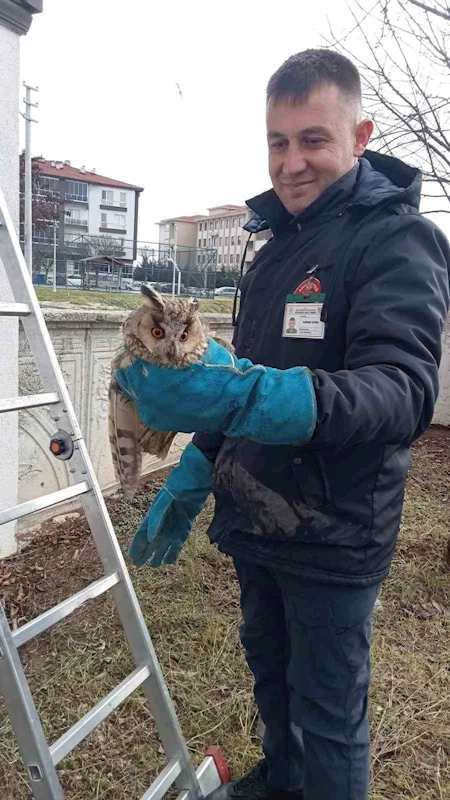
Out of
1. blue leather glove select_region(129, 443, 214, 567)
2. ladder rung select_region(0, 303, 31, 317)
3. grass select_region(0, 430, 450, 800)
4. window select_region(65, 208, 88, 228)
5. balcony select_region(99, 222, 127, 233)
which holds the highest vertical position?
window select_region(65, 208, 88, 228)

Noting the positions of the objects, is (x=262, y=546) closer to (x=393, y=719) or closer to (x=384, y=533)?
(x=384, y=533)

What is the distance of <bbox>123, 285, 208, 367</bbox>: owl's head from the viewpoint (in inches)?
45.2

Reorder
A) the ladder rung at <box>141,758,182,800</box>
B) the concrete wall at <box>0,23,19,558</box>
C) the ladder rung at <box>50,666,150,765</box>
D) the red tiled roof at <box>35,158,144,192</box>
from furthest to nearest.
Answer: the red tiled roof at <box>35,158,144,192</box> < the concrete wall at <box>0,23,19,558</box> < the ladder rung at <box>141,758,182,800</box> < the ladder rung at <box>50,666,150,765</box>

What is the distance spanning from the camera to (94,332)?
3.72 meters

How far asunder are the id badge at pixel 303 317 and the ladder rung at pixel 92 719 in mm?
1138

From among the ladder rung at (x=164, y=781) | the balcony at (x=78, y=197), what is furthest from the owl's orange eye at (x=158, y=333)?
the balcony at (x=78, y=197)

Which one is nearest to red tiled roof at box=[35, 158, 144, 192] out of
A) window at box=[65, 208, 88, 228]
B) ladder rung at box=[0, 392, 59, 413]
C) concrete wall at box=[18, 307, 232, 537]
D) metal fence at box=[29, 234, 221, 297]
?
window at box=[65, 208, 88, 228]

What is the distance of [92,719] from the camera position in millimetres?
1526

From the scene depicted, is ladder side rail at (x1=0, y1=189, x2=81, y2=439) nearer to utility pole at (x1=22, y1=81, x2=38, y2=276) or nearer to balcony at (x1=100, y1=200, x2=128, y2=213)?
utility pole at (x1=22, y1=81, x2=38, y2=276)

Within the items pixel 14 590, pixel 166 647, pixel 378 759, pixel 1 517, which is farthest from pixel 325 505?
pixel 14 590

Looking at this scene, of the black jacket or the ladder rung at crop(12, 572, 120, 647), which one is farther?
the ladder rung at crop(12, 572, 120, 647)

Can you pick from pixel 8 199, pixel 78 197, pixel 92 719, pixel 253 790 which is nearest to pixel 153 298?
pixel 92 719

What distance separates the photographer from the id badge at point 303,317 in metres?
1.33

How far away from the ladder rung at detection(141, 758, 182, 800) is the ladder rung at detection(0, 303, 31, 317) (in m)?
1.49
